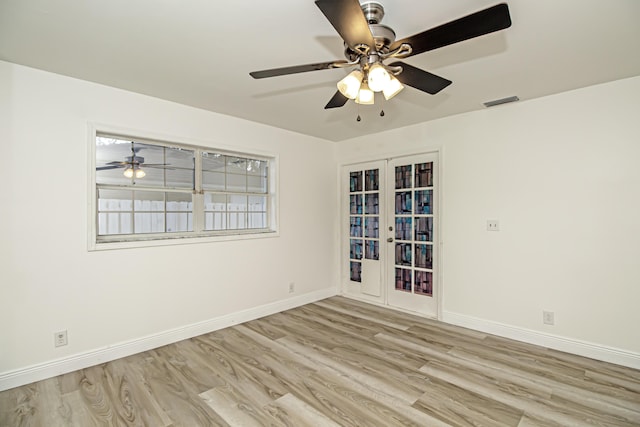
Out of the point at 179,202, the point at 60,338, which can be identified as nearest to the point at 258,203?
the point at 179,202

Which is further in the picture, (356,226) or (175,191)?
(356,226)

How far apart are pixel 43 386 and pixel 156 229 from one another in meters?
1.52

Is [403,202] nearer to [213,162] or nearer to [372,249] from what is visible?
[372,249]

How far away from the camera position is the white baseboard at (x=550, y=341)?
8.99 feet

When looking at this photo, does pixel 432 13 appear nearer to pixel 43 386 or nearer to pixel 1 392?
pixel 43 386

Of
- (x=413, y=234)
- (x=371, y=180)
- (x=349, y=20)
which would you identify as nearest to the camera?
(x=349, y=20)

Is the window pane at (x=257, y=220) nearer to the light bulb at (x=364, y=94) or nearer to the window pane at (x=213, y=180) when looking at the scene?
the window pane at (x=213, y=180)

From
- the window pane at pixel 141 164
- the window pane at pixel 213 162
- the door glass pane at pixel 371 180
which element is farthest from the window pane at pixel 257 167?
the door glass pane at pixel 371 180

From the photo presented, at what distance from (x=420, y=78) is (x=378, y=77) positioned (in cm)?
44

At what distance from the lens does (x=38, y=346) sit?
251 centimetres

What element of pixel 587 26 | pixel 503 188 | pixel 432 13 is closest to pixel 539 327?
pixel 503 188

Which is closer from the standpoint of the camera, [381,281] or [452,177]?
[452,177]

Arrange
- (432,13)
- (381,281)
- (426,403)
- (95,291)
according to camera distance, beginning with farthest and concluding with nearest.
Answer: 1. (381,281)
2. (95,291)
3. (426,403)
4. (432,13)

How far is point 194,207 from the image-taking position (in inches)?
139
